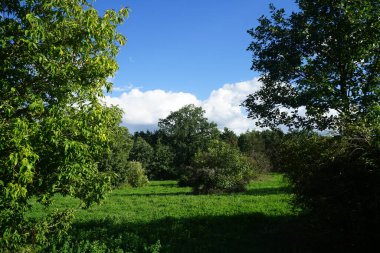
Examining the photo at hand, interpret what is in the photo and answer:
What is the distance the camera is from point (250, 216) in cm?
1861

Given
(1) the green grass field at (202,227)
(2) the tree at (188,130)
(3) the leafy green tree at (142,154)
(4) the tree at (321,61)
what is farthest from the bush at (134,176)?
(4) the tree at (321,61)

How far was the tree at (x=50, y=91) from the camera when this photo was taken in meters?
7.41

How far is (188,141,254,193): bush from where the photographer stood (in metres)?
33.9

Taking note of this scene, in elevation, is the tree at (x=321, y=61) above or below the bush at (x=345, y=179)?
above

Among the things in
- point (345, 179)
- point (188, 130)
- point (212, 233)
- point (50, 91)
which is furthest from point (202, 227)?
point (188, 130)

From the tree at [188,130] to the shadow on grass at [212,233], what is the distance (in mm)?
64097

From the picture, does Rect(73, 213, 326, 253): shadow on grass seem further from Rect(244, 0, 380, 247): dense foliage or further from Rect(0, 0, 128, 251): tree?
Rect(0, 0, 128, 251): tree

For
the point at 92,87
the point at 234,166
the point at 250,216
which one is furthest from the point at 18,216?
the point at 234,166

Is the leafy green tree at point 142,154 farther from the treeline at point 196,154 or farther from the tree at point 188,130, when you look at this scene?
the tree at point 188,130

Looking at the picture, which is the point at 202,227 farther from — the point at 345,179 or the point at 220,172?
the point at 220,172

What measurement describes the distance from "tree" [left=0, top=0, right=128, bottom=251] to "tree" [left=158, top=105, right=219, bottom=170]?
73575 mm

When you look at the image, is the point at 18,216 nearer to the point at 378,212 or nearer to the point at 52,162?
the point at 52,162

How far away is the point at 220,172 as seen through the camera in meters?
34.1

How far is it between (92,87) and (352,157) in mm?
7982
